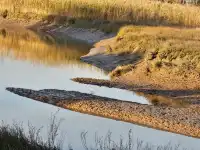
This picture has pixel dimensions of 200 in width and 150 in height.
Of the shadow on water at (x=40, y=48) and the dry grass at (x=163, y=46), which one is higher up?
the dry grass at (x=163, y=46)

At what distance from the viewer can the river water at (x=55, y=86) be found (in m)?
18.6

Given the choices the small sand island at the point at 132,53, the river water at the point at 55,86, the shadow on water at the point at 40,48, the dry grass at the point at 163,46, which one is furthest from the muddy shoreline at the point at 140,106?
the shadow on water at the point at 40,48

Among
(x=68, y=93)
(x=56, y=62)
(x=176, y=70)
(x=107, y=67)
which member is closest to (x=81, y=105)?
(x=68, y=93)

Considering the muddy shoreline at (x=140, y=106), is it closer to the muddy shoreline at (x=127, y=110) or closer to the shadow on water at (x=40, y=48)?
the muddy shoreline at (x=127, y=110)

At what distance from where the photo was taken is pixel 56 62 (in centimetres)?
3816

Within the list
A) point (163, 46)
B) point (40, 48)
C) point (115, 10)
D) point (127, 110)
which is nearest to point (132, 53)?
point (163, 46)

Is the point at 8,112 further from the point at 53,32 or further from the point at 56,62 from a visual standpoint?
the point at 53,32

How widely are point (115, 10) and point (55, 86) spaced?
108ft

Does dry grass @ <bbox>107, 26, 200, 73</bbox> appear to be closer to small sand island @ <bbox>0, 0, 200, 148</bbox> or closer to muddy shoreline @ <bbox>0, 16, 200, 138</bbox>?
small sand island @ <bbox>0, 0, 200, 148</bbox>

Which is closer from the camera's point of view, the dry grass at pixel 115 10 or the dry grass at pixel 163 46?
the dry grass at pixel 163 46

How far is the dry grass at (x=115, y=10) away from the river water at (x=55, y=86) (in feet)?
33.6

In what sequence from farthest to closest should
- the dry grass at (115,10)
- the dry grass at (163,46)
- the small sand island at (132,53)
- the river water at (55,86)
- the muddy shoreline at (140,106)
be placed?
the dry grass at (115,10) → the dry grass at (163,46) → the small sand island at (132,53) → the muddy shoreline at (140,106) → the river water at (55,86)

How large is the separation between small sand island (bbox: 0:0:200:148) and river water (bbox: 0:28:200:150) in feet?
2.42

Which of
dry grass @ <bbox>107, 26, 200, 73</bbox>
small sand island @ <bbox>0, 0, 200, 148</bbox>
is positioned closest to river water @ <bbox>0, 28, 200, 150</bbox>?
small sand island @ <bbox>0, 0, 200, 148</bbox>
